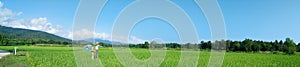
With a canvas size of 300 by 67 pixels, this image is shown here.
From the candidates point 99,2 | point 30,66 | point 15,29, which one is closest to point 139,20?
point 99,2

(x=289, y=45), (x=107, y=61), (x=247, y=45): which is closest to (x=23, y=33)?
(x=247, y=45)

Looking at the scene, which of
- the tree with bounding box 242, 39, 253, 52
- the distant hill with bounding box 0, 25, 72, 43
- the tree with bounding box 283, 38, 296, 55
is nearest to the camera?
the tree with bounding box 283, 38, 296, 55

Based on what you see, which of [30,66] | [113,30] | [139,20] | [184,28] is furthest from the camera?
[30,66]

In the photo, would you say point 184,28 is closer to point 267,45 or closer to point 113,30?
point 113,30

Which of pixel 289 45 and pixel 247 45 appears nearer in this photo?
pixel 289 45

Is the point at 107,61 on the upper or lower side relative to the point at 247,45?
lower

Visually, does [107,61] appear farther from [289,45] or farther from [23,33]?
[23,33]

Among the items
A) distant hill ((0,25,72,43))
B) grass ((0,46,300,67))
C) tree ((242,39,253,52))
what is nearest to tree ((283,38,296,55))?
tree ((242,39,253,52))

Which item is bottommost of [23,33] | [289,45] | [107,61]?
[107,61]

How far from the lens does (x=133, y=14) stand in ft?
44.2

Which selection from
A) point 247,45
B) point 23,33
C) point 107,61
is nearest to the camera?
point 107,61

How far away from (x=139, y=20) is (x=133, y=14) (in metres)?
0.84

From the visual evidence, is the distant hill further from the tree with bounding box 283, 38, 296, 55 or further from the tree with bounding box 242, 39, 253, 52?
the tree with bounding box 283, 38, 296, 55

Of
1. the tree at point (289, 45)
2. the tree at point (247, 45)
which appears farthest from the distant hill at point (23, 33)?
the tree at point (289, 45)
